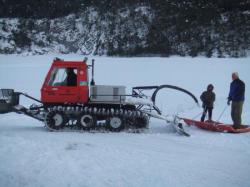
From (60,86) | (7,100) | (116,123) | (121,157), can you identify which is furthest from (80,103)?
(121,157)

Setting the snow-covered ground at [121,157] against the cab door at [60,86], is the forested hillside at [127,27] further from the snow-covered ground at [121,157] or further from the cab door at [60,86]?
the cab door at [60,86]

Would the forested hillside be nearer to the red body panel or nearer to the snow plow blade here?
the red body panel

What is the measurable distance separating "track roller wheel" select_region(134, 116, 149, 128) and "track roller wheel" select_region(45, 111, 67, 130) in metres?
2.09

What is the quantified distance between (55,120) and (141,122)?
2.42 metres

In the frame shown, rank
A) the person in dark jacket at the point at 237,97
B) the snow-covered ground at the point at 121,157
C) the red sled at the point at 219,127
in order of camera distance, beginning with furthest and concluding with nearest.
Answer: the person in dark jacket at the point at 237,97 → the red sled at the point at 219,127 → the snow-covered ground at the point at 121,157

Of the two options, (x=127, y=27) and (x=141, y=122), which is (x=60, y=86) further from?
(x=127, y=27)

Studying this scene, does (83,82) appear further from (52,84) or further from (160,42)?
(160,42)

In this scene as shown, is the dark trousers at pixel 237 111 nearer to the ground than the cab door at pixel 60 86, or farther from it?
nearer to the ground

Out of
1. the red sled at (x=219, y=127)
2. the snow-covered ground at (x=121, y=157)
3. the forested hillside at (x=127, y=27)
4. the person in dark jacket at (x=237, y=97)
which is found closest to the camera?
the snow-covered ground at (x=121, y=157)

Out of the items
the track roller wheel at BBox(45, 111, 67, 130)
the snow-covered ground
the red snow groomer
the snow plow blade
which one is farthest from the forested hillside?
the track roller wheel at BBox(45, 111, 67, 130)

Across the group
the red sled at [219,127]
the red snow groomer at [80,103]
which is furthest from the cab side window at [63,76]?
the red sled at [219,127]

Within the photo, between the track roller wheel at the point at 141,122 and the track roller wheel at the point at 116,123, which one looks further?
the track roller wheel at the point at 141,122

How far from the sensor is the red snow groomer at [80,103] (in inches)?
405

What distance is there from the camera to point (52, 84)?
34.1 ft
